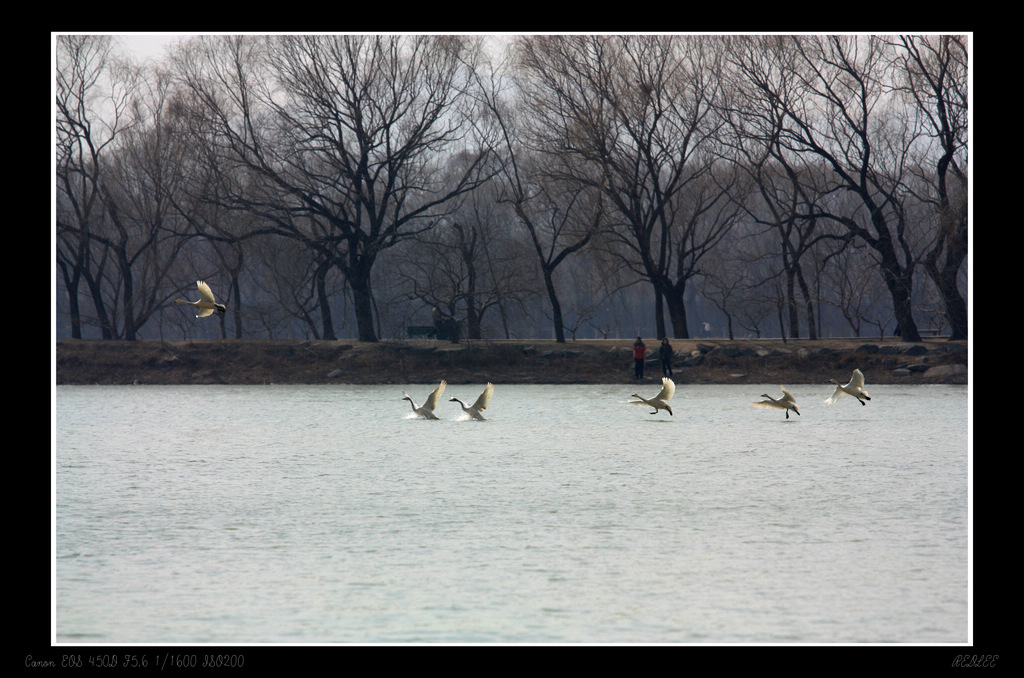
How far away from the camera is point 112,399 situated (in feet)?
100

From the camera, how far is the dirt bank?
117ft

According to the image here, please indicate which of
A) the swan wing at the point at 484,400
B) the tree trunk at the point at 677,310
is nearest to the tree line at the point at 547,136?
the tree trunk at the point at 677,310

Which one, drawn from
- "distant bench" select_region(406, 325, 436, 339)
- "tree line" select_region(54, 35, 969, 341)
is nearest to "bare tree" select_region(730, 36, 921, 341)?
"tree line" select_region(54, 35, 969, 341)

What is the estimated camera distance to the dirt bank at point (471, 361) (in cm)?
3553

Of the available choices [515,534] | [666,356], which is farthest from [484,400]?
[666,356]

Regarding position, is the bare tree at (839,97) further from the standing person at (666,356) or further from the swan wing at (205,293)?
the swan wing at (205,293)

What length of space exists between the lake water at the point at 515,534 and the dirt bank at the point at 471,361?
1458 cm

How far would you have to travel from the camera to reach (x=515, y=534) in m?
11.0

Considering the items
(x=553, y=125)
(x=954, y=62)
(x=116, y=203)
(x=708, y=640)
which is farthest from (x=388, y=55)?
(x=708, y=640)

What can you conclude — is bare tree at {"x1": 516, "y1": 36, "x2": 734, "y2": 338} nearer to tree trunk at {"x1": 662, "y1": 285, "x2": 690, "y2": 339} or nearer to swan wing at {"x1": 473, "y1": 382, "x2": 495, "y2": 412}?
tree trunk at {"x1": 662, "y1": 285, "x2": 690, "y2": 339}

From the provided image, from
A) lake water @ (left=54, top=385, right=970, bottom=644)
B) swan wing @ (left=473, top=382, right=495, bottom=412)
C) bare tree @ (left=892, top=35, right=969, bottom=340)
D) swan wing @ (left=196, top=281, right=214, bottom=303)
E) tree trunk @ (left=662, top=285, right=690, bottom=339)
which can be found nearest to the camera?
lake water @ (left=54, top=385, right=970, bottom=644)

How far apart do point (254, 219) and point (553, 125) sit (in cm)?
1202

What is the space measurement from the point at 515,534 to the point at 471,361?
2702cm

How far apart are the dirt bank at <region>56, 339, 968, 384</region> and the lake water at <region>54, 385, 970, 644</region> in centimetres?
1458
